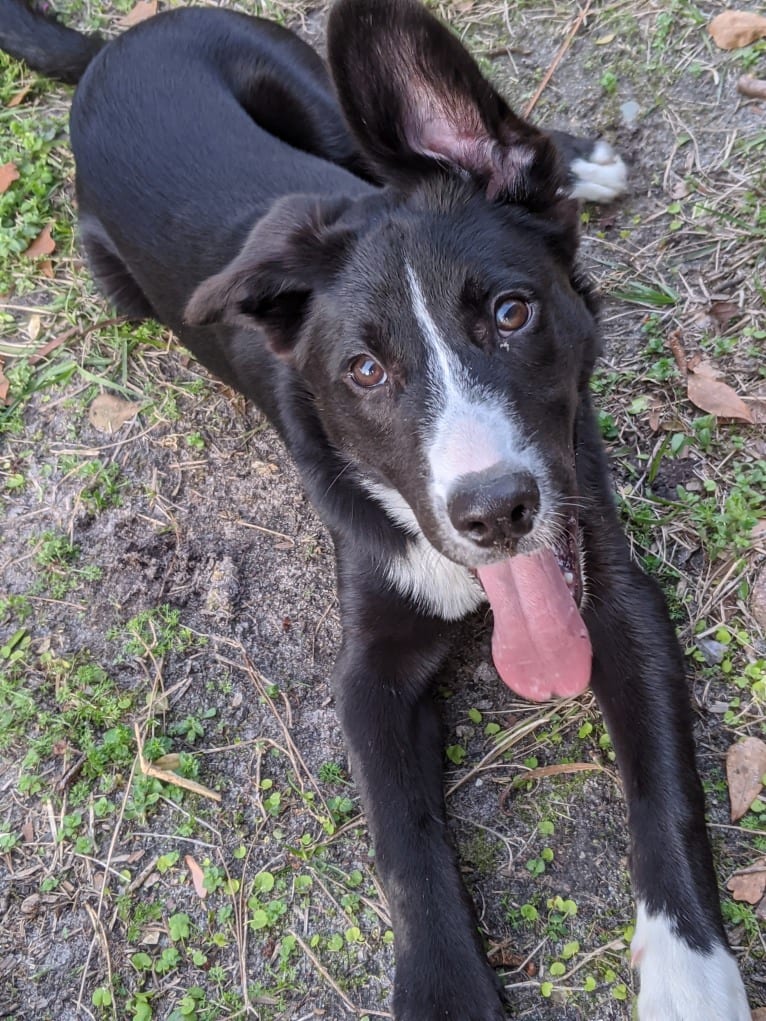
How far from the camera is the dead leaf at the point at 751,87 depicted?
3.64 metres

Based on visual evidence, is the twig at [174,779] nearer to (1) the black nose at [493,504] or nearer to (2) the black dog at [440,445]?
(2) the black dog at [440,445]

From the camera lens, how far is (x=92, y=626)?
325 centimetres

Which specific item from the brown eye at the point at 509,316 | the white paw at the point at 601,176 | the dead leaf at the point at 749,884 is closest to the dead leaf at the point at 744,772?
the dead leaf at the point at 749,884

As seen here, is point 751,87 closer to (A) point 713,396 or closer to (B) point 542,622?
(A) point 713,396

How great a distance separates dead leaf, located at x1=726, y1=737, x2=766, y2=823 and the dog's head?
2.21 ft

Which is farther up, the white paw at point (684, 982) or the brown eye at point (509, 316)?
Result: the brown eye at point (509, 316)

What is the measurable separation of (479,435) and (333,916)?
1.47 m

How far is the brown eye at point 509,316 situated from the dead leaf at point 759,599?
1.17 meters

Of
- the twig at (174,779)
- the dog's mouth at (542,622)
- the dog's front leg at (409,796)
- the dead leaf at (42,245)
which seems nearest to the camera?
the dog's front leg at (409,796)

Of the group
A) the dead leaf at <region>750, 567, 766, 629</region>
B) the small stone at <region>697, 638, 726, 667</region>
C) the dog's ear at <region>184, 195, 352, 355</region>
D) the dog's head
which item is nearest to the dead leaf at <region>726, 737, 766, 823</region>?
the small stone at <region>697, 638, 726, 667</region>

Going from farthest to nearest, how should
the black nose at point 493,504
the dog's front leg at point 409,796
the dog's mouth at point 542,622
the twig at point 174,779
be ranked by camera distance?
the twig at point 174,779 → the dog's mouth at point 542,622 → the dog's front leg at point 409,796 → the black nose at point 493,504

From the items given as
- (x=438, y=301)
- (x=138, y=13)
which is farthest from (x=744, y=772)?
(x=138, y=13)

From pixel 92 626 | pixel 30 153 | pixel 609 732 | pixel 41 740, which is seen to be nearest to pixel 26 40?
pixel 30 153

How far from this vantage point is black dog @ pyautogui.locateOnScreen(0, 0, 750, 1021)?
2160 millimetres
